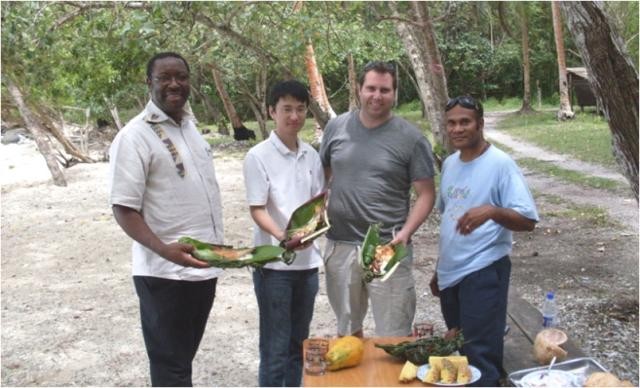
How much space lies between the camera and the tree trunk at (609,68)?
3580 mm

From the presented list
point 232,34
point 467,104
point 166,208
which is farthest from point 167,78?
point 232,34

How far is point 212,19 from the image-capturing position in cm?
705

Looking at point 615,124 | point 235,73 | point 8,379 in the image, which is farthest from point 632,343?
point 235,73

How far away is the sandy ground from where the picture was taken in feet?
15.9

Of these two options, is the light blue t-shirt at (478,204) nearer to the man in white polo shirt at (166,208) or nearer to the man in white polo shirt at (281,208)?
the man in white polo shirt at (281,208)

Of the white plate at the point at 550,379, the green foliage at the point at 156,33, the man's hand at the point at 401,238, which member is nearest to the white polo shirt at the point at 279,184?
the man's hand at the point at 401,238

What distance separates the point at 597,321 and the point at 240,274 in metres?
3.66

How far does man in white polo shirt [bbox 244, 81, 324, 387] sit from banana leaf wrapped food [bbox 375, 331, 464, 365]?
2.02 ft

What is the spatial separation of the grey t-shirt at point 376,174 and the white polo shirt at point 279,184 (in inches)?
7.2

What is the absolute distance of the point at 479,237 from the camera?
10.1 ft

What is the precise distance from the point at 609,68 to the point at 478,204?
1.36 meters

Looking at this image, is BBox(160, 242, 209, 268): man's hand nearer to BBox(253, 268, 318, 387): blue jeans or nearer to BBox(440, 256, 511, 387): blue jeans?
BBox(253, 268, 318, 387): blue jeans

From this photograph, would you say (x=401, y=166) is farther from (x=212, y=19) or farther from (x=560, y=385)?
(x=212, y=19)

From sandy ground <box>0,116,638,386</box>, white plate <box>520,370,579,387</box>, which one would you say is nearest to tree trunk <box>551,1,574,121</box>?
sandy ground <box>0,116,638,386</box>
